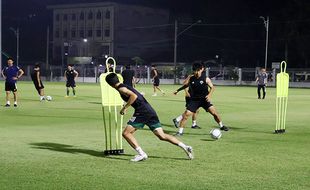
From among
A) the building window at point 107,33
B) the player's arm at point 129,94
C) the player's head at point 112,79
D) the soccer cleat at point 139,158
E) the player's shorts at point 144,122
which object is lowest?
the soccer cleat at point 139,158

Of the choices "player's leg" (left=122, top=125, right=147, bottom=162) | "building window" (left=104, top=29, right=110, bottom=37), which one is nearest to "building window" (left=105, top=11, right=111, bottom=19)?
"building window" (left=104, top=29, right=110, bottom=37)

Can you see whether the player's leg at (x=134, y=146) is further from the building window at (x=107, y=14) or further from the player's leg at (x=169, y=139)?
the building window at (x=107, y=14)

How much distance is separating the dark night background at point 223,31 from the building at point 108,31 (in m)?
1.94

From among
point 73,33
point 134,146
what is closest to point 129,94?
point 134,146

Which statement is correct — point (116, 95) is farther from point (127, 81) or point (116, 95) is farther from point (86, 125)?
point (127, 81)

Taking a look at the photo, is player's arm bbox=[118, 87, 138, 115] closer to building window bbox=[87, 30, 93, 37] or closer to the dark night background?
the dark night background

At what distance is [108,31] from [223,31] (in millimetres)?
21387

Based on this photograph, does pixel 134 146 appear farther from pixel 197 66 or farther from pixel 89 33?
pixel 89 33

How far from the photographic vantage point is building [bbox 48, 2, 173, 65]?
9962 cm

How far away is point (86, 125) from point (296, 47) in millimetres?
71134

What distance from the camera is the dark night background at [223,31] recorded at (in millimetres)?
83688

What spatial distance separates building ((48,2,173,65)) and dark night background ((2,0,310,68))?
1.94m

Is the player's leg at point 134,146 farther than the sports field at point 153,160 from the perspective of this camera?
Yes

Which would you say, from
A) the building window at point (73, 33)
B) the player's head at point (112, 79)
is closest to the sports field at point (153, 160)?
the player's head at point (112, 79)
